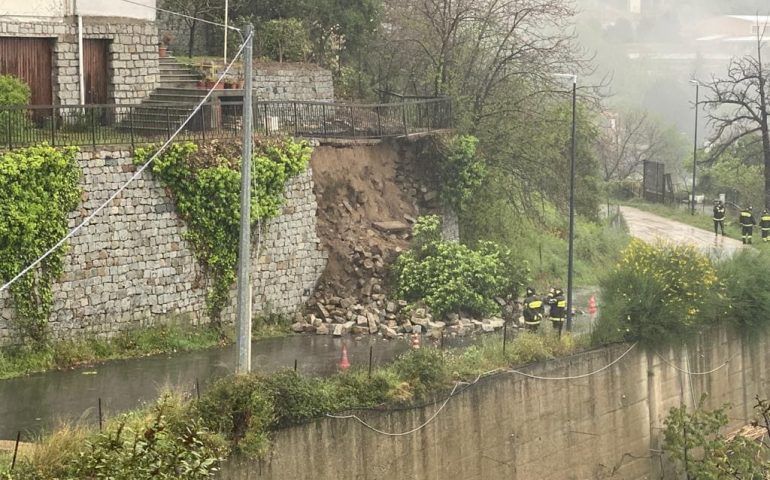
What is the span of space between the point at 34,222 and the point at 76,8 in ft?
21.3

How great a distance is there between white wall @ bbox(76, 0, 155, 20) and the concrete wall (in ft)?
39.1

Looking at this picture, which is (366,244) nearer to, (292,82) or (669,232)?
(292,82)

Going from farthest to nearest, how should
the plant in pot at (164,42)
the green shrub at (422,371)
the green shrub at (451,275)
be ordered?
the plant in pot at (164,42) → the green shrub at (451,275) → the green shrub at (422,371)

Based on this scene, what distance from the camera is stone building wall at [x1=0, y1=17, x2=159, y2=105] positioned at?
29156 millimetres

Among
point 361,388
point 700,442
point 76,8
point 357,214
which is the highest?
point 76,8

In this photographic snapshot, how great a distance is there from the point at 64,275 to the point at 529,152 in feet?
52.1

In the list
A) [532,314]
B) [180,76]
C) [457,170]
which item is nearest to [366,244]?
[457,170]

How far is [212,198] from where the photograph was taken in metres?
Result: 27.9

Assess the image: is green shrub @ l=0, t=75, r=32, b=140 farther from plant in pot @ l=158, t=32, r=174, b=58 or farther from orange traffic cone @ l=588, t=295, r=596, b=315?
orange traffic cone @ l=588, t=295, r=596, b=315

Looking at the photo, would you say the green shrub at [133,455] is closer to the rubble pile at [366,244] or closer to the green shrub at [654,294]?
the rubble pile at [366,244]

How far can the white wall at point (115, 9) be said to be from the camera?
29781mm

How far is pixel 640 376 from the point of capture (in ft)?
92.5

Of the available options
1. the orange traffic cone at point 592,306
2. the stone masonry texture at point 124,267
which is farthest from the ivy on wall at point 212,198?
the orange traffic cone at point 592,306

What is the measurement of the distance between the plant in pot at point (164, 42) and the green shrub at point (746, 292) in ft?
43.5
